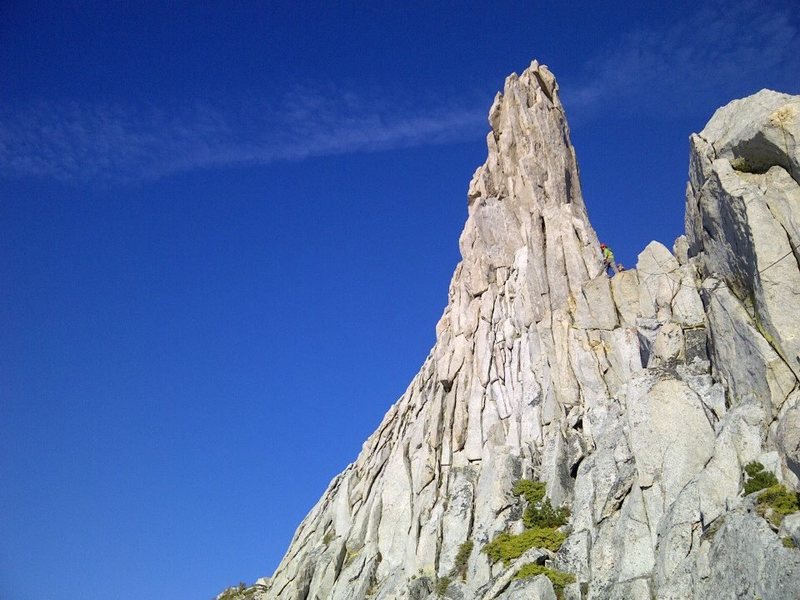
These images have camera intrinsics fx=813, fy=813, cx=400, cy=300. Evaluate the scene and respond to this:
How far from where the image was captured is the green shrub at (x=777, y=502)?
113 ft

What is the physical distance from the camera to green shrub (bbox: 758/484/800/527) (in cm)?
3456

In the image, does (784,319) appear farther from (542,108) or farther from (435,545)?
(542,108)

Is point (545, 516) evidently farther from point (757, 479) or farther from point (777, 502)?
point (777, 502)

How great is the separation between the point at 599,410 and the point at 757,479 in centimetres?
1582

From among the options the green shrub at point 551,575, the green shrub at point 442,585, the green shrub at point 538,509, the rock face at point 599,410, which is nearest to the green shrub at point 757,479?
the rock face at point 599,410

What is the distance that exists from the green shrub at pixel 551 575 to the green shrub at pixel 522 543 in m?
2.02

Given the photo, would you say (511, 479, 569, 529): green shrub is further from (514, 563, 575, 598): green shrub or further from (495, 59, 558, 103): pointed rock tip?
(495, 59, 558, 103): pointed rock tip

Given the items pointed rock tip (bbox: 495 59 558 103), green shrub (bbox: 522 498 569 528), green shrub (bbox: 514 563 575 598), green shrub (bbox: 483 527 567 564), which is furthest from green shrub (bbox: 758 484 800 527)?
pointed rock tip (bbox: 495 59 558 103)

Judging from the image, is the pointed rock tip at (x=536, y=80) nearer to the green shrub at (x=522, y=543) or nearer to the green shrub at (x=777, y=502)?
the green shrub at (x=522, y=543)

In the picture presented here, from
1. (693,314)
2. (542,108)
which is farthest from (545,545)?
(542,108)

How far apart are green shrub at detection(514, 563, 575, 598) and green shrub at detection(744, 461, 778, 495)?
34.7ft

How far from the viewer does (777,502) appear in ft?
116

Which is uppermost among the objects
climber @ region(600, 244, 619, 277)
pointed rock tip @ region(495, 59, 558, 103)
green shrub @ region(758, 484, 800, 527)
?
pointed rock tip @ region(495, 59, 558, 103)

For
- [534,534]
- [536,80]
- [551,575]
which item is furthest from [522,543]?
[536,80]
